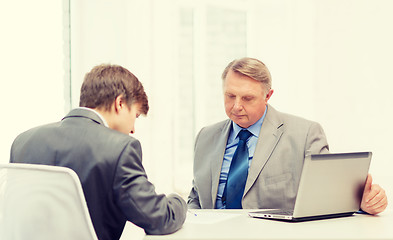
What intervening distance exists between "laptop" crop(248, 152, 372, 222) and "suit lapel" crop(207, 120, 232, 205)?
23.2 inches

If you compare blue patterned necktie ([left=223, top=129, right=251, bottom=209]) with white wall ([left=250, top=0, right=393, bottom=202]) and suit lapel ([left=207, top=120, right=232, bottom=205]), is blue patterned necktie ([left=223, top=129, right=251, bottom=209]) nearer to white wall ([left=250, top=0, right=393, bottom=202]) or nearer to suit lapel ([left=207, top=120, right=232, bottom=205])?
suit lapel ([left=207, top=120, right=232, bottom=205])

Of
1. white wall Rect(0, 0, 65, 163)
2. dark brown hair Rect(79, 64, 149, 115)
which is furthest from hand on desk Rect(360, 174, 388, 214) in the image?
white wall Rect(0, 0, 65, 163)

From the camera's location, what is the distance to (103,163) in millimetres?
1433

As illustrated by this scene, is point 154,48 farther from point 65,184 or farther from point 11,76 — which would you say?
point 65,184

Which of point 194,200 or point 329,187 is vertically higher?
point 329,187

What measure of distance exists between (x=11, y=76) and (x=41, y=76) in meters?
0.28

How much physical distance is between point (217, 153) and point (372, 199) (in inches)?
34.6

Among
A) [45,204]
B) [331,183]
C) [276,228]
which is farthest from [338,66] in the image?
[45,204]

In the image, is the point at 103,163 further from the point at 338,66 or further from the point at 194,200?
the point at 338,66

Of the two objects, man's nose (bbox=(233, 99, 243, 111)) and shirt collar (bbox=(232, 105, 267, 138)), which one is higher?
man's nose (bbox=(233, 99, 243, 111))

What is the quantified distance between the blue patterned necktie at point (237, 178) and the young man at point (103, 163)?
771 millimetres

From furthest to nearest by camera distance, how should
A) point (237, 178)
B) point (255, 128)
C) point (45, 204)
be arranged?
1. point (255, 128)
2. point (237, 178)
3. point (45, 204)

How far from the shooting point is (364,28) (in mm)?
3805

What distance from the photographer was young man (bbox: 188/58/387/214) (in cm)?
236
